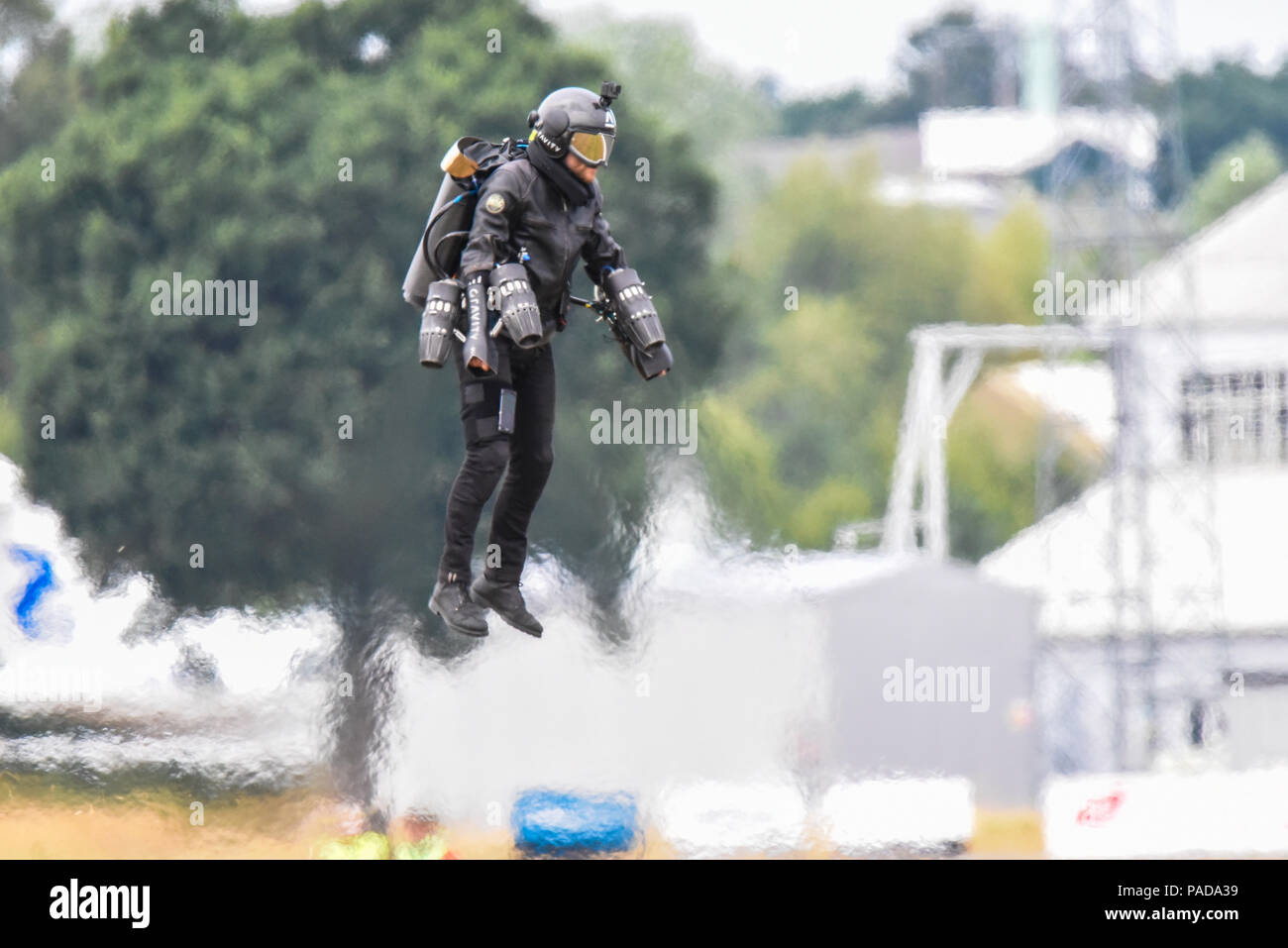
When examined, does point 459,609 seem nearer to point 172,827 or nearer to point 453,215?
point 453,215

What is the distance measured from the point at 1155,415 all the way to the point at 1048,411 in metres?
1.77

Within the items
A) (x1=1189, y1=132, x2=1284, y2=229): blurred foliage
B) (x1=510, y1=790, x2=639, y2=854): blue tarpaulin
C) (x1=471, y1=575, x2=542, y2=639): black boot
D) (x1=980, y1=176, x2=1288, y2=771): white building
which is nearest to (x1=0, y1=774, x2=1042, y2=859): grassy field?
(x1=510, y1=790, x2=639, y2=854): blue tarpaulin

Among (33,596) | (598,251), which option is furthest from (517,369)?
(33,596)

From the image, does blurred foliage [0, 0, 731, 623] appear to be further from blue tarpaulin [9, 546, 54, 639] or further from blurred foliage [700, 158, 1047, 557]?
blurred foliage [700, 158, 1047, 557]

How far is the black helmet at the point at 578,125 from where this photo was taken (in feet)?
32.4

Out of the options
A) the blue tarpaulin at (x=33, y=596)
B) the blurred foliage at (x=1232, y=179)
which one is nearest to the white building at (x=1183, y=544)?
the blurred foliage at (x=1232, y=179)

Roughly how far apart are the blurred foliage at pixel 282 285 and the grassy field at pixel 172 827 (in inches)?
108

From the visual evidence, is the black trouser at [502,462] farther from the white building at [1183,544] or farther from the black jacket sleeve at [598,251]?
the white building at [1183,544]

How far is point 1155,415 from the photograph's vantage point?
1278 inches

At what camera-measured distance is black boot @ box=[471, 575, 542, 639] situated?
33.4ft

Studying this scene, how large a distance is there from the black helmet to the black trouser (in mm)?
1005
